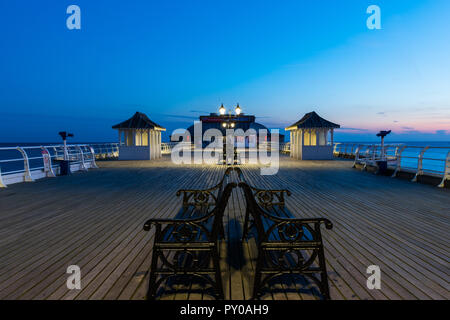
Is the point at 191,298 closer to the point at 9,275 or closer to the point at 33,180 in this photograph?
the point at 9,275

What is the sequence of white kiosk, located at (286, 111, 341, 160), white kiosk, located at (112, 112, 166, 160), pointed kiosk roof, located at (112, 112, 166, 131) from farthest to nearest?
white kiosk, located at (112, 112, 166, 160) < pointed kiosk roof, located at (112, 112, 166, 131) < white kiosk, located at (286, 111, 341, 160)

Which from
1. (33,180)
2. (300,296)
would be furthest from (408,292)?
(33,180)

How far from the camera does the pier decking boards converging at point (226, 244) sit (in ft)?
7.06

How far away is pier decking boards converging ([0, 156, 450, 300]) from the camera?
215 centimetres

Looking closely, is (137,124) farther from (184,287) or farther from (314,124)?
(184,287)

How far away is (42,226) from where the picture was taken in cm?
378

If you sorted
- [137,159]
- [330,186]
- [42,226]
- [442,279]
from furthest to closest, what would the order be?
[137,159]
[330,186]
[42,226]
[442,279]

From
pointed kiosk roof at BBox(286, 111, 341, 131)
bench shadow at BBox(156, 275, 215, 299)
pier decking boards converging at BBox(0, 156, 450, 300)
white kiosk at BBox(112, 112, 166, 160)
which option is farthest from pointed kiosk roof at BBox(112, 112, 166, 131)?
bench shadow at BBox(156, 275, 215, 299)

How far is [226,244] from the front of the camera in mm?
3094

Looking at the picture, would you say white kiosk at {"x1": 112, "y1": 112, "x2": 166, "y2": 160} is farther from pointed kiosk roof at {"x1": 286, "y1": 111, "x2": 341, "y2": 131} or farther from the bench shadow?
the bench shadow

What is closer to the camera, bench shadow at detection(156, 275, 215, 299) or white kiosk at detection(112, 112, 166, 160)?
bench shadow at detection(156, 275, 215, 299)

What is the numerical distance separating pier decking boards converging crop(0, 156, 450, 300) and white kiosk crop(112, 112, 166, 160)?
1003cm

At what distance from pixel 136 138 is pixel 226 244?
1481cm
